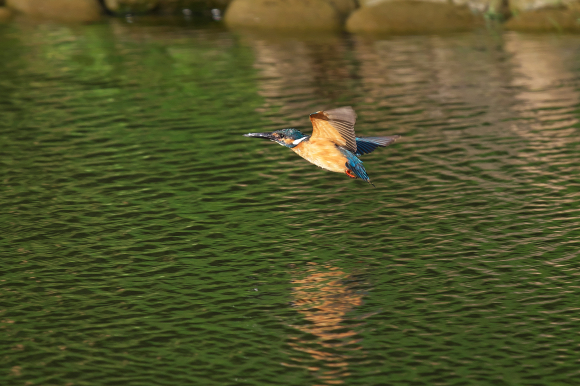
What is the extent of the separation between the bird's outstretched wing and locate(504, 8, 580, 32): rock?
22.3m

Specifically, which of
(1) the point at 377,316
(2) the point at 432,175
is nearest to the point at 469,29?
(2) the point at 432,175

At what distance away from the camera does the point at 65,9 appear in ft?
112

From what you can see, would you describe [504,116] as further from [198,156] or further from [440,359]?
[440,359]

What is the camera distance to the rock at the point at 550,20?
3058 cm

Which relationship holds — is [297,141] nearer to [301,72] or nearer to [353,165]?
[353,165]

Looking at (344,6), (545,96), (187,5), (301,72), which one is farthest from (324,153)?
(187,5)

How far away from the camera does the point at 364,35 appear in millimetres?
31719

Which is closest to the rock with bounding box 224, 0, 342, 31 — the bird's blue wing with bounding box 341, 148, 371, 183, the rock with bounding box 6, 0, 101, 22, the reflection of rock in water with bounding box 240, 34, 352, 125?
the reflection of rock in water with bounding box 240, 34, 352, 125

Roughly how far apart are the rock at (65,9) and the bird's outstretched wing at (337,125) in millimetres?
25725

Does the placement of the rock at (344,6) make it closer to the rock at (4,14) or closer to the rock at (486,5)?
the rock at (486,5)

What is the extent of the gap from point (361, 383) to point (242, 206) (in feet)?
21.2

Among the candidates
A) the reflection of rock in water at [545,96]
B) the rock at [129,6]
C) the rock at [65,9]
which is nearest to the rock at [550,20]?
the reflection of rock in water at [545,96]

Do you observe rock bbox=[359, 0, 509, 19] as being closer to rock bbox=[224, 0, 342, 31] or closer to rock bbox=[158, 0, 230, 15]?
rock bbox=[224, 0, 342, 31]

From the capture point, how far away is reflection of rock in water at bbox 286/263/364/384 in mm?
9914
